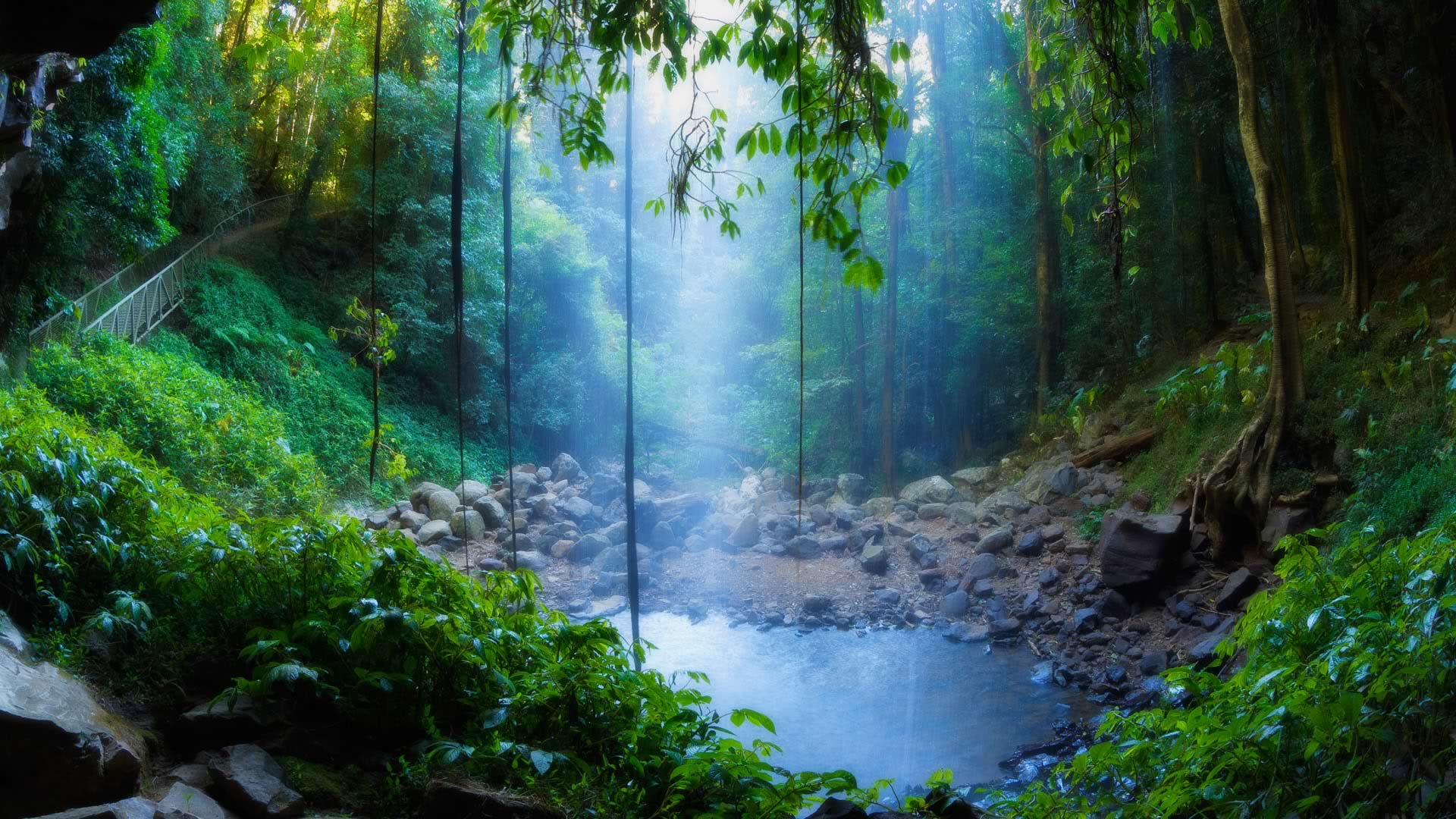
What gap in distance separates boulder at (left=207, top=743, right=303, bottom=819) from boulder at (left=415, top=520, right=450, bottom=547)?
818cm

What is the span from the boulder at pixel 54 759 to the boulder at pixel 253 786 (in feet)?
0.65

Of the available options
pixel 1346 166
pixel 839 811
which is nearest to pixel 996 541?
pixel 1346 166

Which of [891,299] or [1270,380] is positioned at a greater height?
[891,299]

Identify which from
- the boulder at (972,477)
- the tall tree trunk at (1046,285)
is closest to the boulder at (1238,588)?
the boulder at (972,477)

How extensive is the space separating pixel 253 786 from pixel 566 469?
13.2m

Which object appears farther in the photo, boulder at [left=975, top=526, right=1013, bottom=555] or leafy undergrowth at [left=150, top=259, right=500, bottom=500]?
leafy undergrowth at [left=150, top=259, right=500, bottom=500]

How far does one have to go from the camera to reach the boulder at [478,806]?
1834 millimetres

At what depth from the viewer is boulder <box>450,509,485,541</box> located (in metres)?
10.6

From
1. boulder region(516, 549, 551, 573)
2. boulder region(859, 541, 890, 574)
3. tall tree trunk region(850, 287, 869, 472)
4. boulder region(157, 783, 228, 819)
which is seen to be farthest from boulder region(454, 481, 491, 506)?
boulder region(157, 783, 228, 819)

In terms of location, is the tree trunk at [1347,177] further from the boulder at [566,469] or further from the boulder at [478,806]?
the boulder at [566,469]

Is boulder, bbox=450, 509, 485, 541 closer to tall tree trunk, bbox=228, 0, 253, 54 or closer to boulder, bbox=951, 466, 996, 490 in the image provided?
tall tree trunk, bbox=228, 0, 253, 54

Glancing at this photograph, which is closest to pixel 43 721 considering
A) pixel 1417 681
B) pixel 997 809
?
Answer: pixel 997 809

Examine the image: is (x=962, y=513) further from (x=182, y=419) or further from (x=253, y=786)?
(x=253, y=786)

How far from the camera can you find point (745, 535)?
1163 cm
